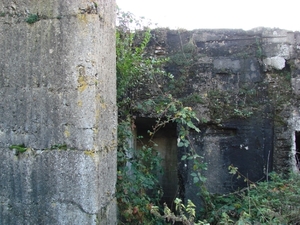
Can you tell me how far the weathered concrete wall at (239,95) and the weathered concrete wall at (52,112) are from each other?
265cm

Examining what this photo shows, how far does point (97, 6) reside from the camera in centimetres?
264

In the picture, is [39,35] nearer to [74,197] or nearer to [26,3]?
[26,3]

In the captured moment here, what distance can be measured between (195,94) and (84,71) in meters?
2.83

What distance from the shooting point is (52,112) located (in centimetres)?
256

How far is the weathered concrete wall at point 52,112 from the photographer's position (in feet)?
8.30

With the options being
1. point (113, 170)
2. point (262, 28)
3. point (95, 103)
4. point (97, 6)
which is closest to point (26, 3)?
point (97, 6)

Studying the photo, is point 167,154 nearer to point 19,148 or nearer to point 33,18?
point 19,148

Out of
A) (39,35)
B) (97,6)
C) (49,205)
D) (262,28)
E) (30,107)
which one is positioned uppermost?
(262,28)

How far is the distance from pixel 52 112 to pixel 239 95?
329 centimetres

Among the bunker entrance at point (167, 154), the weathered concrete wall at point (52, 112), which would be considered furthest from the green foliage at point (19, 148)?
the bunker entrance at point (167, 154)

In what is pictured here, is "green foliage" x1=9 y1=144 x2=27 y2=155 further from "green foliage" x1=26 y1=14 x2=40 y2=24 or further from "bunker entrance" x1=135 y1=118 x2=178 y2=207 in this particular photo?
"bunker entrance" x1=135 y1=118 x2=178 y2=207

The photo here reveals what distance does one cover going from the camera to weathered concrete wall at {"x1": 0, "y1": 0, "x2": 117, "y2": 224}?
253 cm

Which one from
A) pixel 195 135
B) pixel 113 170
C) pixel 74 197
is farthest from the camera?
pixel 195 135

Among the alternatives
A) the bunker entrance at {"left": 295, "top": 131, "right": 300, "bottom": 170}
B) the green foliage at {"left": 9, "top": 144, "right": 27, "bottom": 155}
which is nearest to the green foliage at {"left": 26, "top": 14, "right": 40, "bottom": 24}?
the green foliage at {"left": 9, "top": 144, "right": 27, "bottom": 155}
